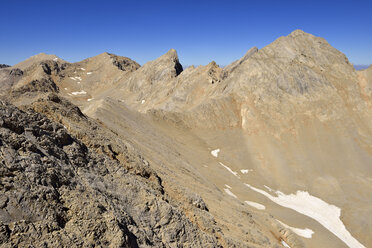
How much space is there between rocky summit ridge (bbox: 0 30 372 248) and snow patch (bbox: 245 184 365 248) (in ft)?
0.91

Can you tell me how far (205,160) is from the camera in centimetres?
5766

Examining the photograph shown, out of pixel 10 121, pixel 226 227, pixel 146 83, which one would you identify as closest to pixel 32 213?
pixel 10 121

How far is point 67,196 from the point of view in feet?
36.0

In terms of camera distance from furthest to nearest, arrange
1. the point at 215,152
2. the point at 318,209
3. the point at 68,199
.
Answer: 1. the point at 215,152
2. the point at 318,209
3. the point at 68,199

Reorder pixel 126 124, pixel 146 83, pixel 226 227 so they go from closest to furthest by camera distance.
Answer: pixel 226 227 → pixel 126 124 → pixel 146 83

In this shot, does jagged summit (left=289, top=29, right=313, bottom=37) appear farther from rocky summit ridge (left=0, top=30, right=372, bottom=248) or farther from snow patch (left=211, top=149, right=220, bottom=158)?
snow patch (left=211, top=149, right=220, bottom=158)

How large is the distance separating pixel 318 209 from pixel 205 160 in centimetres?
2447

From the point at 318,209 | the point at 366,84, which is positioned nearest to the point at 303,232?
the point at 318,209

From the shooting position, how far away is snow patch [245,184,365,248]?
130 ft

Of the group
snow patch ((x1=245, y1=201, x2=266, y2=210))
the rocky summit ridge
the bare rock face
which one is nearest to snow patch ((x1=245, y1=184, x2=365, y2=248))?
the rocky summit ridge

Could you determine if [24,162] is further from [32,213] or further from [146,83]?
[146,83]

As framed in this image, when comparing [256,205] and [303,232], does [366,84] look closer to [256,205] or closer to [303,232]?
[256,205]

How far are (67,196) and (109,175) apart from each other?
4.77 metres

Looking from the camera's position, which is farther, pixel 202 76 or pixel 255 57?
pixel 202 76
